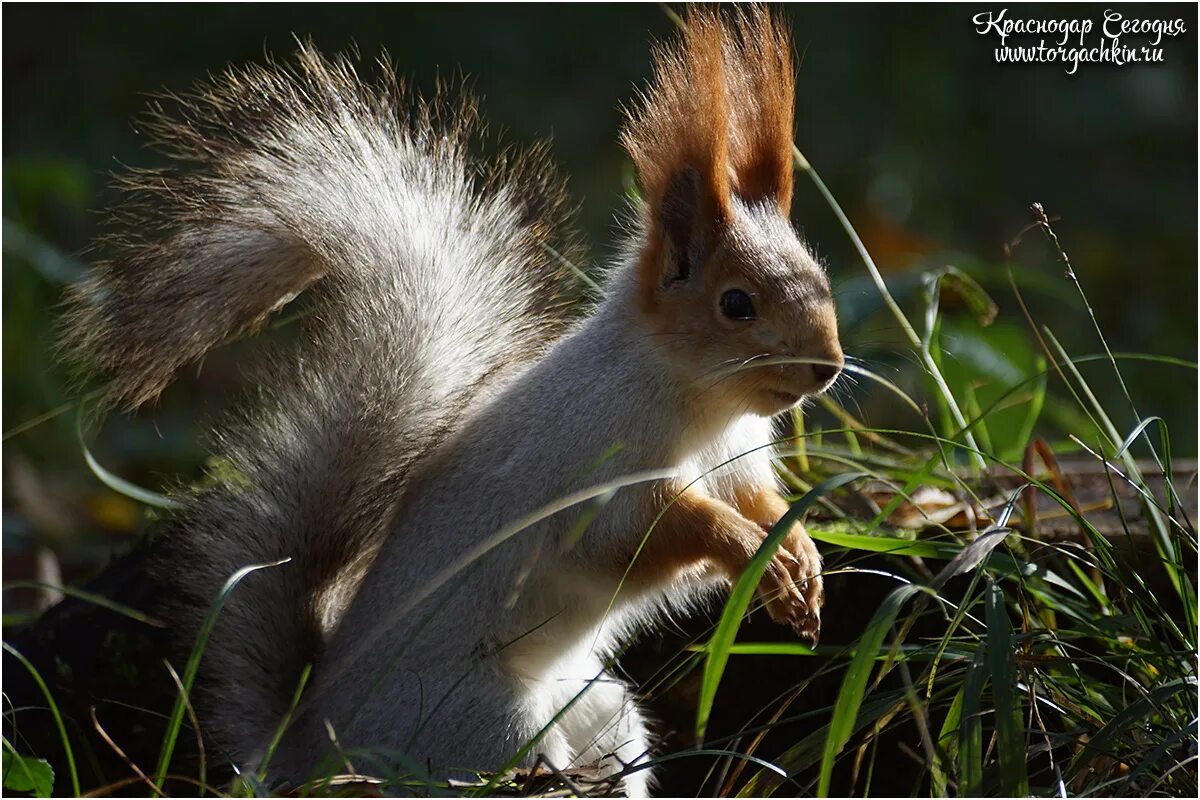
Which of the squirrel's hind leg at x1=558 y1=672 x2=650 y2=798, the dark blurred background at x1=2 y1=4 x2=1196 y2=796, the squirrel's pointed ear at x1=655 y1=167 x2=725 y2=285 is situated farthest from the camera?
the dark blurred background at x1=2 y1=4 x2=1196 y2=796

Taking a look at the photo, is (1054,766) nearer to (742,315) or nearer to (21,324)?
(742,315)

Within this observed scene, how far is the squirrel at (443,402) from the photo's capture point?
1.47 metres

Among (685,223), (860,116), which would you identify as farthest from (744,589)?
(860,116)

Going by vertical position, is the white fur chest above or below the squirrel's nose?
below

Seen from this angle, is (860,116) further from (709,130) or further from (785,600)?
(785,600)

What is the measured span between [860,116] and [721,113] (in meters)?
3.10

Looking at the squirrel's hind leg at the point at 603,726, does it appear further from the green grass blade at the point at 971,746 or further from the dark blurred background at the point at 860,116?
the dark blurred background at the point at 860,116

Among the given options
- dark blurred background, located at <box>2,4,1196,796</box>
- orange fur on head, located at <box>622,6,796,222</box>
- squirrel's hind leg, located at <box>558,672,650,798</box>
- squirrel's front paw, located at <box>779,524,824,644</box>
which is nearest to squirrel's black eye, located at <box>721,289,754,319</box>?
orange fur on head, located at <box>622,6,796,222</box>

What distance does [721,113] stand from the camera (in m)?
1.45

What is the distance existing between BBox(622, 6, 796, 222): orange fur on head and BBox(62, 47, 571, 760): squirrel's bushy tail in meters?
0.32

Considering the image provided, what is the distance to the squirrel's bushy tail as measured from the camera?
60.3 inches

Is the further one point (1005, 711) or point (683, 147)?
point (683, 147)

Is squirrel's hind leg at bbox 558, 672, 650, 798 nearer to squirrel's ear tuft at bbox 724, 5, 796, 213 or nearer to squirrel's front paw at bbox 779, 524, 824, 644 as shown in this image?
squirrel's front paw at bbox 779, 524, 824, 644

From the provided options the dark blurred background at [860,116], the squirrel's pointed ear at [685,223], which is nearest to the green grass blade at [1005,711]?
the squirrel's pointed ear at [685,223]
